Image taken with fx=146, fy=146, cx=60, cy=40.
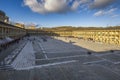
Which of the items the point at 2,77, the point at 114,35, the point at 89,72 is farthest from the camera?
the point at 114,35

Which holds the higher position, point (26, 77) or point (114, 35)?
point (114, 35)

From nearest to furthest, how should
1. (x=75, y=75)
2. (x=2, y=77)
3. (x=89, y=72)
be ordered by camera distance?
(x=2, y=77) → (x=75, y=75) → (x=89, y=72)

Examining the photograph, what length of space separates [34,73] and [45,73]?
44.3 inches

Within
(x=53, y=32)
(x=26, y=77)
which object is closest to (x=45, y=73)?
(x=26, y=77)

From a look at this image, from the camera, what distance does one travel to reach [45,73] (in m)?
15.0

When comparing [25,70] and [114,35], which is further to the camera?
[114,35]

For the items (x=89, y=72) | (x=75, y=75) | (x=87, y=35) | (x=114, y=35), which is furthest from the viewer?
(x=87, y=35)

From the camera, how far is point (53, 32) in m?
114

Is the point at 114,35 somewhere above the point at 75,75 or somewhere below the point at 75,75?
above

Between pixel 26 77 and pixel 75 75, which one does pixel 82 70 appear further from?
pixel 26 77

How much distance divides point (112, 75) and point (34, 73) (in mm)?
7893

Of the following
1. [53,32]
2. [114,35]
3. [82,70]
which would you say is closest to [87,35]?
[114,35]

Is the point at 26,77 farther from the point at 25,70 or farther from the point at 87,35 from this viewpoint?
the point at 87,35

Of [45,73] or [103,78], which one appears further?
[45,73]
